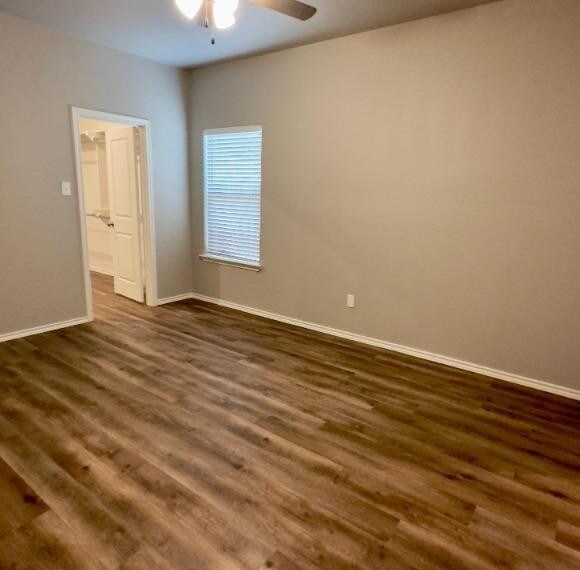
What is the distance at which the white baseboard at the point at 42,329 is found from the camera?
11.9 ft

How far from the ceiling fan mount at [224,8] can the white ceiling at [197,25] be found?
0.76 meters

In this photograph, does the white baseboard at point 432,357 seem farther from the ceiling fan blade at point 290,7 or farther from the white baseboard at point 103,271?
the white baseboard at point 103,271

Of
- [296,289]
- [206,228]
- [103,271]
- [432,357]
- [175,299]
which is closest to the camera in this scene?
[432,357]

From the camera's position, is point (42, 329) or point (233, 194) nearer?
point (42, 329)

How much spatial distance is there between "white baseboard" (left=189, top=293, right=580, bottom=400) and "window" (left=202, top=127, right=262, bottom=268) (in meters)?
0.63

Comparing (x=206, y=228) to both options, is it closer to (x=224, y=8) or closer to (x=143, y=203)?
(x=143, y=203)

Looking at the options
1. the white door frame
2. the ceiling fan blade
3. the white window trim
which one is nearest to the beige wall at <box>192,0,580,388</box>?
the white window trim

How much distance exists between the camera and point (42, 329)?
385cm

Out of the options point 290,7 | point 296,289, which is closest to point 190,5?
point 290,7

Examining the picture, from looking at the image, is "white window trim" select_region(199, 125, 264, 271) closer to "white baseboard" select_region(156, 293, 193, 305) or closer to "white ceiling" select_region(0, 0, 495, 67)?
"white baseboard" select_region(156, 293, 193, 305)

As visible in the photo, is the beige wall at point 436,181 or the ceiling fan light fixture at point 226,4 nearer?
the ceiling fan light fixture at point 226,4

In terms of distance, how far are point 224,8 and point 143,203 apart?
9.29 feet

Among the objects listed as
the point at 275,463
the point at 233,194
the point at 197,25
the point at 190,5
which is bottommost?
the point at 275,463

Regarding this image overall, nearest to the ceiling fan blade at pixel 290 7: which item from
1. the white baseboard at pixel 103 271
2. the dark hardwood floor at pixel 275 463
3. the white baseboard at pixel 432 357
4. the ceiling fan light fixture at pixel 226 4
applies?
the ceiling fan light fixture at pixel 226 4
